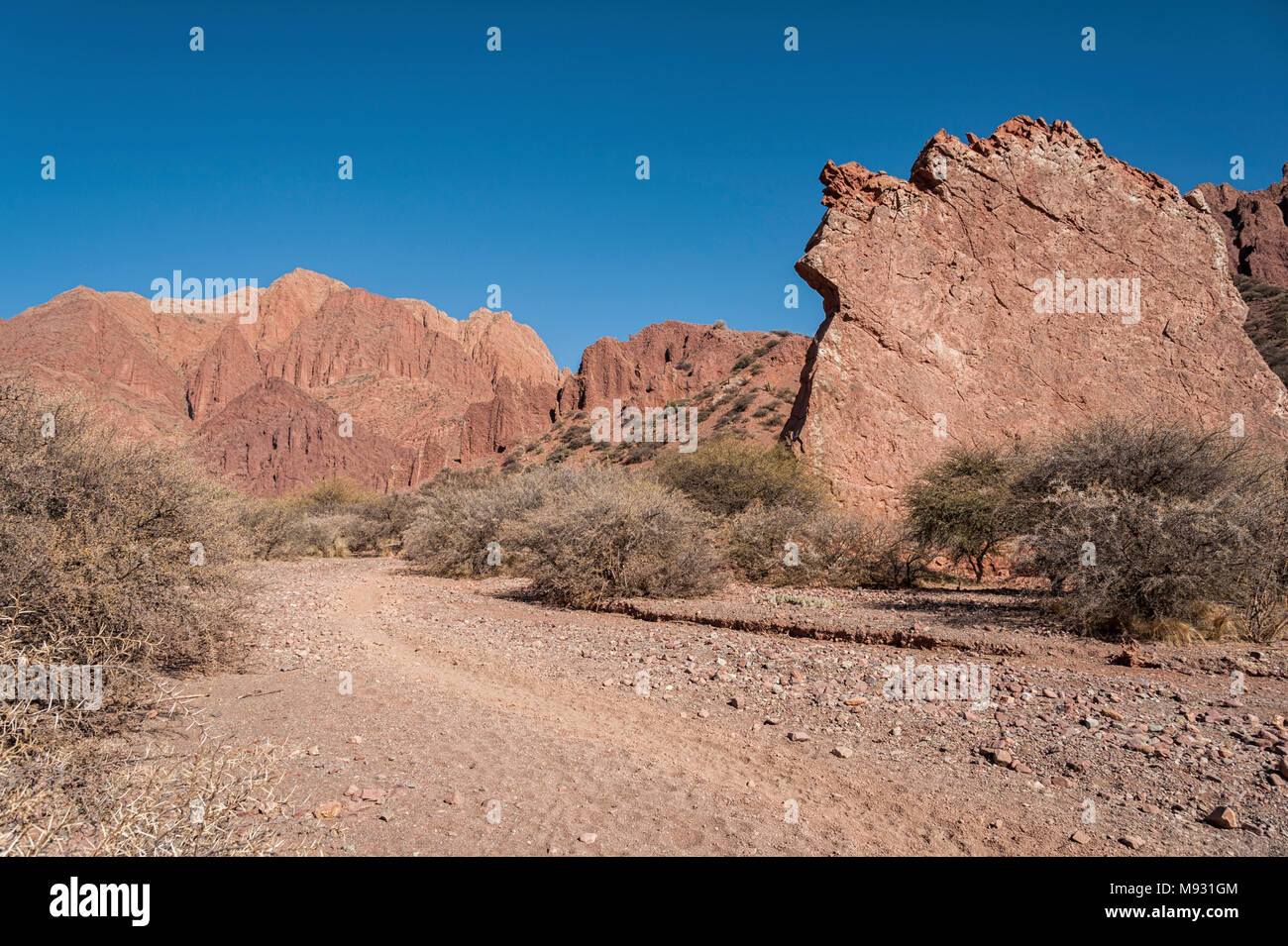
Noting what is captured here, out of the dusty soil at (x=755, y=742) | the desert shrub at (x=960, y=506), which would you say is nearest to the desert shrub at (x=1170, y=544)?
the dusty soil at (x=755, y=742)

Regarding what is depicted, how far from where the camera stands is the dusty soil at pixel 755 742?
3.56 metres

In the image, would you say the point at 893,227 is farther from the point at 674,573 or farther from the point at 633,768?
the point at 633,768

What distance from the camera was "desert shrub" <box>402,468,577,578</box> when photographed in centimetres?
1733

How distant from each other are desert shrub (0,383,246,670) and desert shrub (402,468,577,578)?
32.4ft

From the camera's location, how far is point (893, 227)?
18.5 meters

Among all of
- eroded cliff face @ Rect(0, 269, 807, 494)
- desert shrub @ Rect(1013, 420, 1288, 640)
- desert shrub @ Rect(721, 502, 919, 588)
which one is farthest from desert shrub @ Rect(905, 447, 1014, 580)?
eroded cliff face @ Rect(0, 269, 807, 494)

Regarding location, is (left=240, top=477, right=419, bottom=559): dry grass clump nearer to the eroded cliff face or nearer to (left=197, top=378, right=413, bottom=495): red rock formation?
the eroded cliff face

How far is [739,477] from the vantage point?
1827cm

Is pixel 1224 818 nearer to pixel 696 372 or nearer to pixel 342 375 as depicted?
pixel 696 372

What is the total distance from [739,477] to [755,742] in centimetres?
1339

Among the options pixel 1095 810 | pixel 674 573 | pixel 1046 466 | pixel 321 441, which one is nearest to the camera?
pixel 1095 810

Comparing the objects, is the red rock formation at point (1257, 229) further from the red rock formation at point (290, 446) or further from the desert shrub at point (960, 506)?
the red rock formation at point (290, 446)
